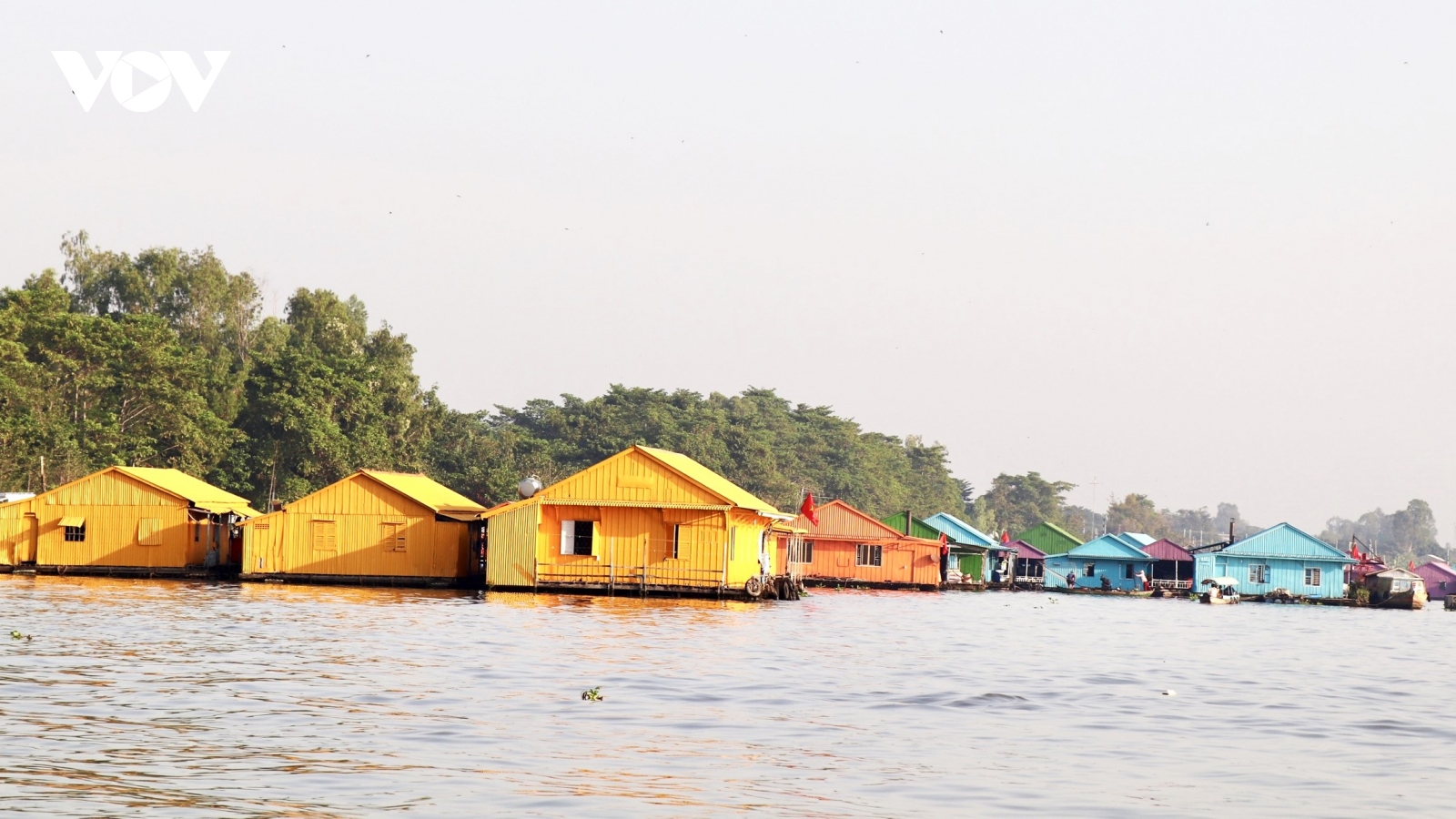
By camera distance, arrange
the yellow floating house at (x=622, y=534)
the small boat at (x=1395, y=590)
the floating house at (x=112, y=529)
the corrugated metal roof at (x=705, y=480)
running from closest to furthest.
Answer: the corrugated metal roof at (x=705, y=480) < the yellow floating house at (x=622, y=534) < the floating house at (x=112, y=529) < the small boat at (x=1395, y=590)

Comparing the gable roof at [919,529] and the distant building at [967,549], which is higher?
the gable roof at [919,529]

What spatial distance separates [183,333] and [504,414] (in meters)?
58.8

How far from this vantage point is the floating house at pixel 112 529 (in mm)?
69750

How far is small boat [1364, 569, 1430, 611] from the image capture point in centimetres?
10062

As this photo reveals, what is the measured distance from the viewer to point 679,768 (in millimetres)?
19891

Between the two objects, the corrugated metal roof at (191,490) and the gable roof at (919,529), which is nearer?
the corrugated metal roof at (191,490)

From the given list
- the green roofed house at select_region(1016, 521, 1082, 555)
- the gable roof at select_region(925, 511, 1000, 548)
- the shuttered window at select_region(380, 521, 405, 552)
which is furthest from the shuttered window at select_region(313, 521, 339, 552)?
the green roofed house at select_region(1016, 521, 1082, 555)

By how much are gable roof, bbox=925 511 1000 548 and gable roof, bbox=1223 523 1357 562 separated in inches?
628

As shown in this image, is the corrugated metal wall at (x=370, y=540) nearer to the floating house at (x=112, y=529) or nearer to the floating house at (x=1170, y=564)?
the floating house at (x=112, y=529)

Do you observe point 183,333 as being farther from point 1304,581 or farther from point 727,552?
point 1304,581

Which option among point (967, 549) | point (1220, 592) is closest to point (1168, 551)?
point (1220, 592)

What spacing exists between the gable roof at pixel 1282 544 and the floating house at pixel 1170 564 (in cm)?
666

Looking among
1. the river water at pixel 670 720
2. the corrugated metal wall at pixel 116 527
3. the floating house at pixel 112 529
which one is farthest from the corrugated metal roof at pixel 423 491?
the river water at pixel 670 720

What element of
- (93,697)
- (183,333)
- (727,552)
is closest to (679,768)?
(93,697)
